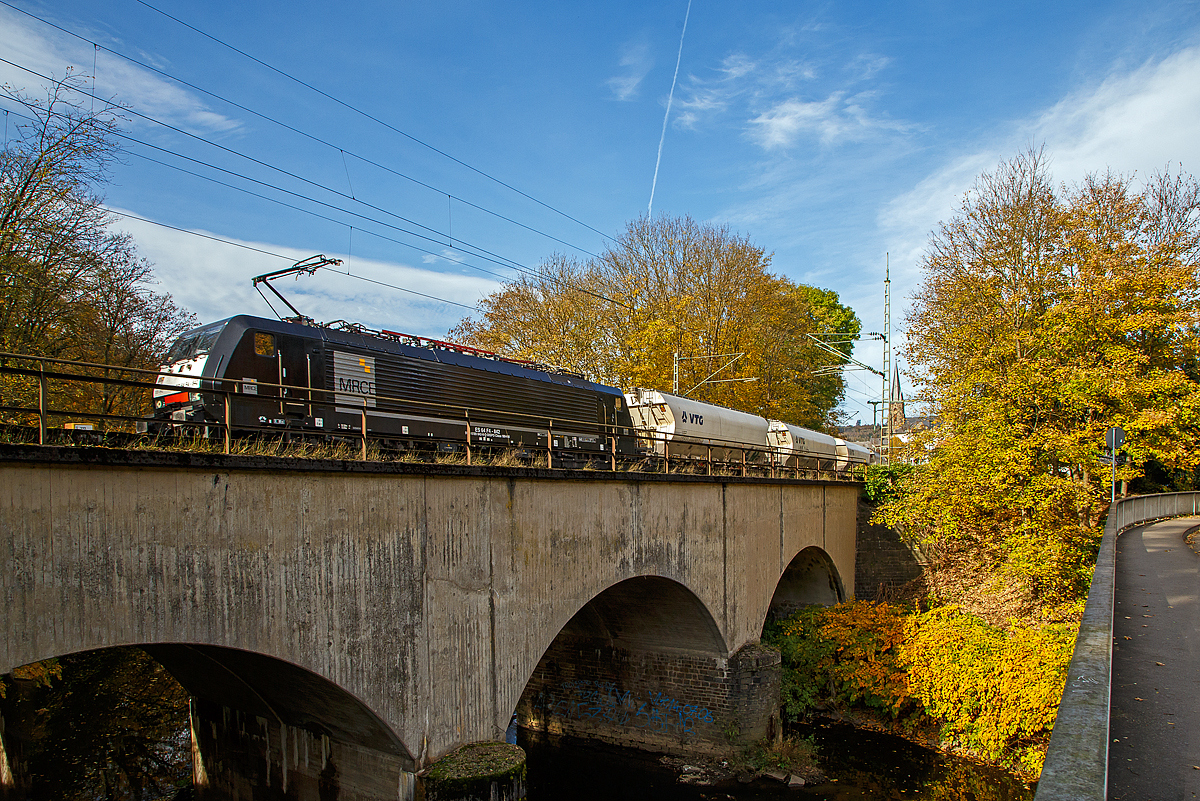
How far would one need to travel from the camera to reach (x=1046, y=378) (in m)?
18.4

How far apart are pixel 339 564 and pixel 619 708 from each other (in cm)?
1129

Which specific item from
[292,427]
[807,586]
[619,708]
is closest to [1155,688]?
[292,427]

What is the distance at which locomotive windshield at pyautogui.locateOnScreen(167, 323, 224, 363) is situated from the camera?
11159mm

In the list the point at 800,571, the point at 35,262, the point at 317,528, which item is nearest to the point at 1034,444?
the point at 800,571

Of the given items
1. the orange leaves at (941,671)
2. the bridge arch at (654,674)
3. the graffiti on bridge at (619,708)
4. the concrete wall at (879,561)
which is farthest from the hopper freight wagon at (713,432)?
the graffiti on bridge at (619,708)

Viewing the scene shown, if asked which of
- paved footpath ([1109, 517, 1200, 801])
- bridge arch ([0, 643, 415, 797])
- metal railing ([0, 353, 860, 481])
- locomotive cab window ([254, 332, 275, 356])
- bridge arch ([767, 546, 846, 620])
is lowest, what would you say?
bridge arch ([767, 546, 846, 620])

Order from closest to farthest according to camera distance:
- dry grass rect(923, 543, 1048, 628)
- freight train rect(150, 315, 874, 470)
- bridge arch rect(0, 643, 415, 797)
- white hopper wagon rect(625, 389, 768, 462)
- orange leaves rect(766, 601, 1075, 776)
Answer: bridge arch rect(0, 643, 415, 797)
freight train rect(150, 315, 874, 470)
orange leaves rect(766, 601, 1075, 776)
dry grass rect(923, 543, 1048, 628)
white hopper wagon rect(625, 389, 768, 462)

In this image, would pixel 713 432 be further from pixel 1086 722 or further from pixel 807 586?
pixel 1086 722

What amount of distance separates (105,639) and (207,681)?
484 cm

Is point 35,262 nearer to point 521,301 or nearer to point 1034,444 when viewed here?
point 521,301

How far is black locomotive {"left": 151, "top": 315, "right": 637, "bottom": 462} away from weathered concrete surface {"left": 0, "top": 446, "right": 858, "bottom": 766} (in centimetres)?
82

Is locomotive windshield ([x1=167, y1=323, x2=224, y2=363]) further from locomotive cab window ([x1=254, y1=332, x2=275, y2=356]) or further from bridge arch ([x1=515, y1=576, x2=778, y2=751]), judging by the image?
bridge arch ([x1=515, y1=576, x2=778, y2=751])

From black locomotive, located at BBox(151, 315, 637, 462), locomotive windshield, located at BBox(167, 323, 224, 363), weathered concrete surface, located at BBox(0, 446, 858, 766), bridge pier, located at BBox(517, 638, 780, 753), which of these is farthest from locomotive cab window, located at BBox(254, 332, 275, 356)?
bridge pier, located at BBox(517, 638, 780, 753)

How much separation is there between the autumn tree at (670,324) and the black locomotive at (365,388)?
12.5 m
